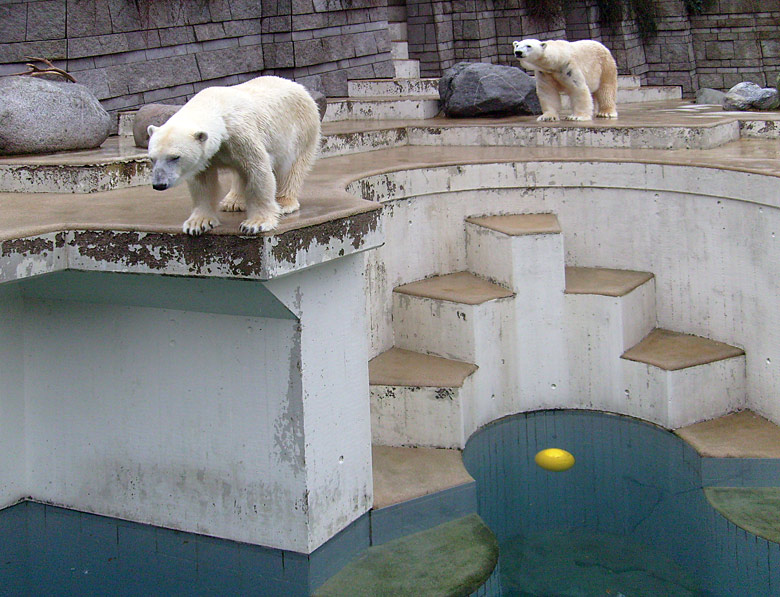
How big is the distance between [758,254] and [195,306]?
3.38 meters

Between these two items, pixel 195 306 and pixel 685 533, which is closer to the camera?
pixel 195 306

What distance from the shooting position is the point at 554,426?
251 inches

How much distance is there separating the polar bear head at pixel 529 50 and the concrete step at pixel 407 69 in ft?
13.9

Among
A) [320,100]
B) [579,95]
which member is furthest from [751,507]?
[320,100]

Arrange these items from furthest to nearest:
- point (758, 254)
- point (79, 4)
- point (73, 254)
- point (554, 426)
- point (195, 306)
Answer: point (79, 4), point (554, 426), point (758, 254), point (195, 306), point (73, 254)

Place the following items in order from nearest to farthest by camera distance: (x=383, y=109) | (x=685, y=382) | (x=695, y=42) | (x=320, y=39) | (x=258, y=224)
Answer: (x=258, y=224)
(x=685, y=382)
(x=383, y=109)
(x=320, y=39)
(x=695, y=42)

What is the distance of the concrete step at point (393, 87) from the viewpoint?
35.2 feet

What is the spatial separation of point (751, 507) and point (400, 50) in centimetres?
878

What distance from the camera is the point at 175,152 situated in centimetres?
359

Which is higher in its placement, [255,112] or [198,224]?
[255,112]

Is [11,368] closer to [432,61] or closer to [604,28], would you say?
[432,61]

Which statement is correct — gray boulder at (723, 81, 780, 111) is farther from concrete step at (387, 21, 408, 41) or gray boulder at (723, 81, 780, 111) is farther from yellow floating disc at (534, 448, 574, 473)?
yellow floating disc at (534, 448, 574, 473)

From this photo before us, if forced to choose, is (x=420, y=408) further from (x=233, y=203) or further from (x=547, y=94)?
(x=547, y=94)

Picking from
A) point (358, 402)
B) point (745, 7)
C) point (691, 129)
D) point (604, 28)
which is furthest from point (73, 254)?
point (745, 7)
